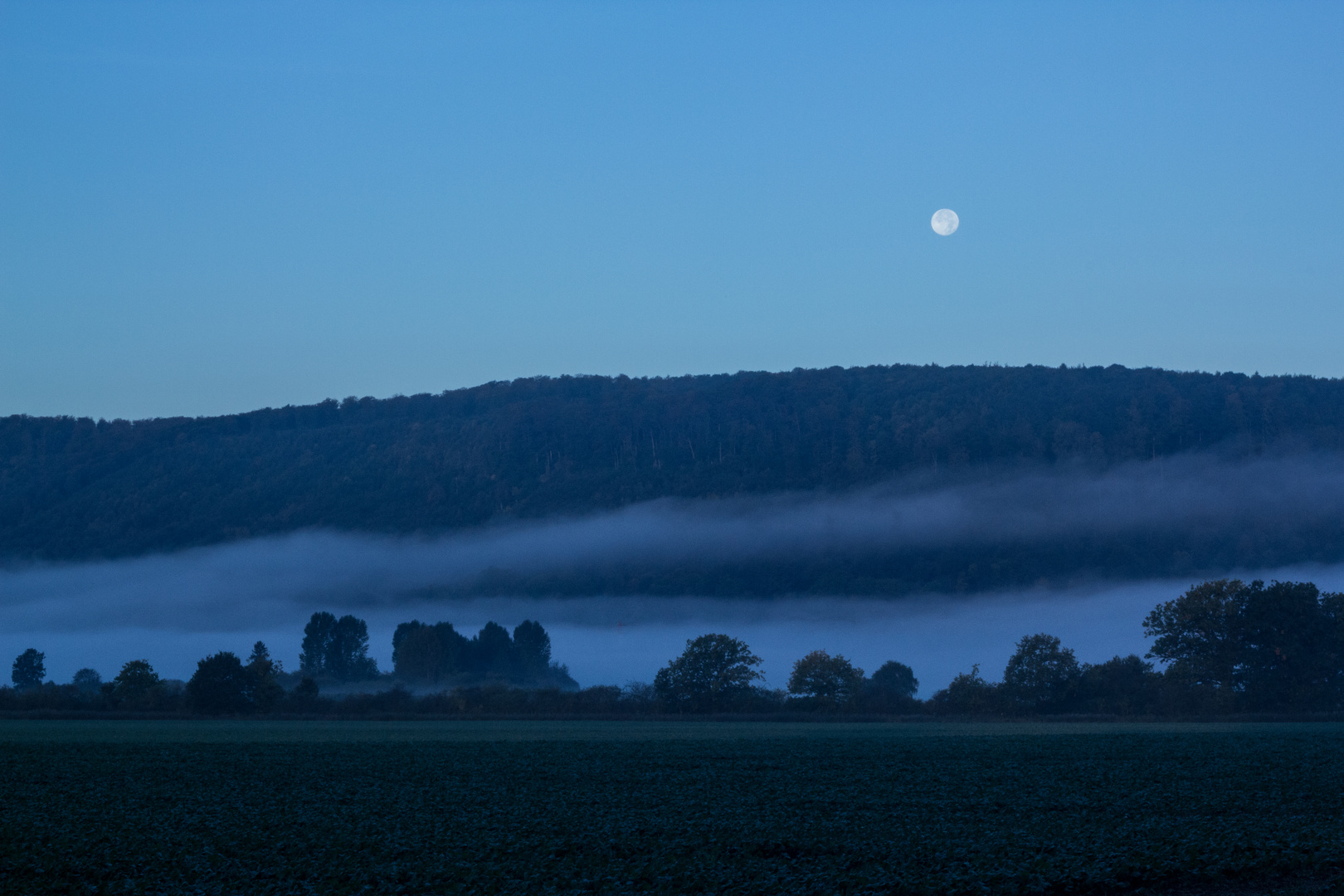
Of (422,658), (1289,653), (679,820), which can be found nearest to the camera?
(679,820)

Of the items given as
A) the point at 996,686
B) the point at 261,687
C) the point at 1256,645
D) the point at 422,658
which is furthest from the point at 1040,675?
the point at 422,658

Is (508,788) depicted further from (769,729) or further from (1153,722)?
(1153,722)

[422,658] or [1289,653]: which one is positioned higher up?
[422,658]

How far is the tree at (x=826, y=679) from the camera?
118 metres

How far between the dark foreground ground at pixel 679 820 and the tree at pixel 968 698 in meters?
53.8

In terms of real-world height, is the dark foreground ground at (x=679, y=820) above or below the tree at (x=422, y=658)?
below

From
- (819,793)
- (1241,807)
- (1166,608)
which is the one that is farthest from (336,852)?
(1166,608)

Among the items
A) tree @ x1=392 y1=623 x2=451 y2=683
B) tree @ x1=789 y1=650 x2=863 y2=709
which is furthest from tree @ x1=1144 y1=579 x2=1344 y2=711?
tree @ x1=392 y1=623 x2=451 y2=683

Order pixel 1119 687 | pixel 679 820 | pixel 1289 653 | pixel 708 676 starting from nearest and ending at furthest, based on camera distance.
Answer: pixel 679 820 → pixel 1289 653 → pixel 1119 687 → pixel 708 676

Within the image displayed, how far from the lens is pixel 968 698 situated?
109312 millimetres

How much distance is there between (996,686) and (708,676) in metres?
27.5

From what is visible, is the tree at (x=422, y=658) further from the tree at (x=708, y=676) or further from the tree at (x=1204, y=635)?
the tree at (x=1204, y=635)

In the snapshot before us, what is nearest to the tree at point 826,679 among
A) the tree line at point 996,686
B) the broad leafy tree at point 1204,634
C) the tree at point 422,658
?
the tree line at point 996,686

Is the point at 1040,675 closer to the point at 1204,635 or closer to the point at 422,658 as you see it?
the point at 1204,635
